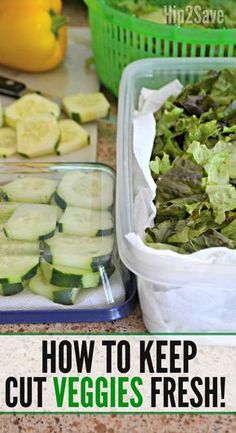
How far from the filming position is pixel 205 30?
1261 mm

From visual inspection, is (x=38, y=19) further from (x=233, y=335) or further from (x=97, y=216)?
(x=233, y=335)

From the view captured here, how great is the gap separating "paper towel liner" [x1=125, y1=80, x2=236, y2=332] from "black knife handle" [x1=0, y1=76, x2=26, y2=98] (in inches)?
20.8

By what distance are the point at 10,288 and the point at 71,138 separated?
0.42 m

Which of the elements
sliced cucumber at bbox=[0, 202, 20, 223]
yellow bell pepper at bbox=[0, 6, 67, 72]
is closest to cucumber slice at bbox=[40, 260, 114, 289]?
sliced cucumber at bbox=[0, 202, 20, 223]

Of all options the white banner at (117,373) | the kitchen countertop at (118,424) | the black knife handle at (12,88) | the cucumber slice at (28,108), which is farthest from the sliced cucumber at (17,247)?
the black knife handle at (12,88)

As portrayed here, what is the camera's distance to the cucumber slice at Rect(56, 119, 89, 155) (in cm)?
129

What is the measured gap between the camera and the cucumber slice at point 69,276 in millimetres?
951

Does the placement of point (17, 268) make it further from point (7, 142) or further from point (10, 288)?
point (7, 142)

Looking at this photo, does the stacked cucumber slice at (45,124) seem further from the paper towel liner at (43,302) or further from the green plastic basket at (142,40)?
the paper towel liner at (43,302)

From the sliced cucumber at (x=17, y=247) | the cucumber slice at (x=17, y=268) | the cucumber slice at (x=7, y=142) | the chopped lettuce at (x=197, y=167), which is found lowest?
the cucumber slice at (x=7, y=142)

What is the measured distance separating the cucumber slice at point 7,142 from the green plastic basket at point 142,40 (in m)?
0.23

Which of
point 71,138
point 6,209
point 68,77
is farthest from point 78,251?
point 68,77

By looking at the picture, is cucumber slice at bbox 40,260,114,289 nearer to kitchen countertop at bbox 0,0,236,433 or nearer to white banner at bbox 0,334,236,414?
white banner at bbox 0,334,236,414

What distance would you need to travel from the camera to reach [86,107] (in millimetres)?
1366
